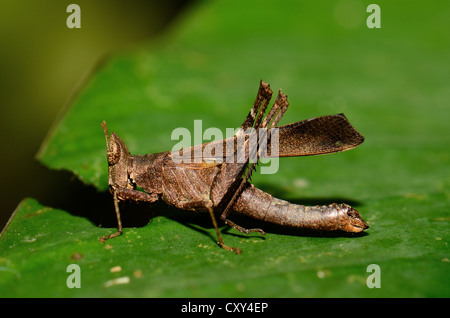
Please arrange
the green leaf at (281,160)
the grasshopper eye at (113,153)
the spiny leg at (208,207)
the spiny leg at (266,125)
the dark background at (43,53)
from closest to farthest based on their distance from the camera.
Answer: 1. the green leaf at (281,160)
2. the spiny leg at (208,207)
3. the spiny leg at (266,125)
4. the grasshopper eye at (113,153)
5. the dark background at (43,53)

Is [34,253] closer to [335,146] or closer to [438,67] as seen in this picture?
[335,146]

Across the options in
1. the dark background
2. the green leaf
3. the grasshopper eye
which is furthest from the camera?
the dark background

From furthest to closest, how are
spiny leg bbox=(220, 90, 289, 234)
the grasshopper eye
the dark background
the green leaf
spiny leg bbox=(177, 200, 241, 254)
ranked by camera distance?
the dark background → the grasshopper eye → spiny leg bbox=(220, 90, 289, 234) → spiny leg bbox=(177, 200, 241, 254) → the green leaf

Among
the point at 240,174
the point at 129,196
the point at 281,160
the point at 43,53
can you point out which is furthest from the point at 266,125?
the point at 43,53

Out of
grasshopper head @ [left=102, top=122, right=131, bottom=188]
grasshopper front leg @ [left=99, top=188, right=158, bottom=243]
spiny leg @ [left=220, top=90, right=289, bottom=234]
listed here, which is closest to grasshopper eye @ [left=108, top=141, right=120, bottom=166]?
grasshopper head @ [left=102, top=122, right=131, bottom=188]

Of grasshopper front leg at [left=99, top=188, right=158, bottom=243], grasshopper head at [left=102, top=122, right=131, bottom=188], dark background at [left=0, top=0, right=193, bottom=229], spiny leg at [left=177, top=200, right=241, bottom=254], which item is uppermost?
dark background at [left=0, top=0, right=193, bottom=229]

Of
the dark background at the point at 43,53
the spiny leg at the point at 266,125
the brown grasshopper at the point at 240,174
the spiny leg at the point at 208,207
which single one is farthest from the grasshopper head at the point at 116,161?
the dark background at the point at 43,53

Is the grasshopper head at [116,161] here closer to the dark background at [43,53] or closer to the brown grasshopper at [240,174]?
the brown grasshopper at [240,174]

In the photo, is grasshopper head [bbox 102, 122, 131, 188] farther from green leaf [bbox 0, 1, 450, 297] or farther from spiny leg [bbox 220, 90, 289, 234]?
spiny leg [bbox 220, 90, 289, 234]
